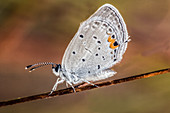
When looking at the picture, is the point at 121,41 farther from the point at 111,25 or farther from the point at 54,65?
the point at 54,65

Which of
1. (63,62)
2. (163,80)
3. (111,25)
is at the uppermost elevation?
(111,25)

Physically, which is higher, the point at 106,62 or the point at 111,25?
the point at 111,25

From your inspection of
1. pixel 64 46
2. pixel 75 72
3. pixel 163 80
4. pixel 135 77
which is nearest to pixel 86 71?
pixel 75 72

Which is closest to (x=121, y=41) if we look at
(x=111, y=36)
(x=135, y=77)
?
(x=111, y=36)

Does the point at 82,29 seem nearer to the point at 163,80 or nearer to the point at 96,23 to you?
the point at 96,23

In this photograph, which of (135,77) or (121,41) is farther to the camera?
(121,41)
